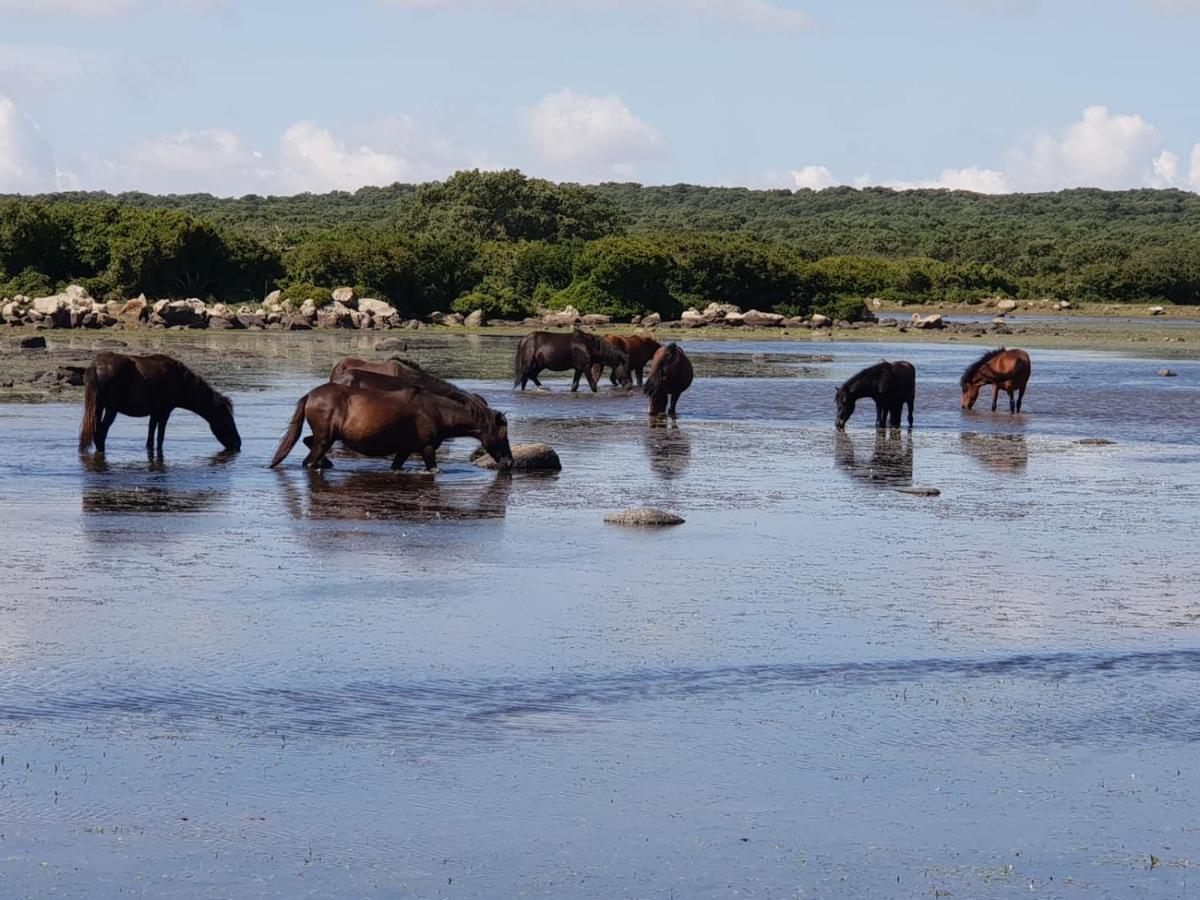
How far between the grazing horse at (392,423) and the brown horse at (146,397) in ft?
7.60

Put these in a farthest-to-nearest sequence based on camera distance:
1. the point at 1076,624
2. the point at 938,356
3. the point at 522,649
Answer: the point at 938,356, the point at 1076,624, the point at 522,649

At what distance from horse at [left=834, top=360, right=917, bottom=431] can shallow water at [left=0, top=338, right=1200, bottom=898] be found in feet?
21.9

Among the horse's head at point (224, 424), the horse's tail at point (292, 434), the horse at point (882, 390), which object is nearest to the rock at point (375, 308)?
the horse at point (882, 390)

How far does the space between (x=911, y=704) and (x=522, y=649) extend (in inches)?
91.4

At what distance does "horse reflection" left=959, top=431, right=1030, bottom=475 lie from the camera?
70.4 feet

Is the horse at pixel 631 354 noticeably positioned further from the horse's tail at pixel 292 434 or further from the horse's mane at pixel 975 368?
the horse's tail at pixel 292 434

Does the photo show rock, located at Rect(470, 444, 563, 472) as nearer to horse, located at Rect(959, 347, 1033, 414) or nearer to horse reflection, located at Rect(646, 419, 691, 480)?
horse reflection, located at Rect(646, 419, 691, 480)

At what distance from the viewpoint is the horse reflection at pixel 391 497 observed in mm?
16062

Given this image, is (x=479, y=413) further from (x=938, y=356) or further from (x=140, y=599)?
(x=938, y=356)

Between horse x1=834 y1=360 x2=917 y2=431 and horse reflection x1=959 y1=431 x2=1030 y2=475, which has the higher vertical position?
horse x1=834 y1=360 x2=917 y2=431

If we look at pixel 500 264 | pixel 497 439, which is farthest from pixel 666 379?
pixel 500 264

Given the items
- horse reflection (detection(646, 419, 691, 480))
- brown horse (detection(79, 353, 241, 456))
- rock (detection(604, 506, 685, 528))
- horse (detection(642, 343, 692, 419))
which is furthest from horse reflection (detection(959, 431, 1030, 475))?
brown horse (detection(79, 353, 241, 456))

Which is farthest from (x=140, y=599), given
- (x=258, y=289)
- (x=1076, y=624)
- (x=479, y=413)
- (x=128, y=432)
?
(x=258, y=289)

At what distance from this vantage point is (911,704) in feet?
30.7
